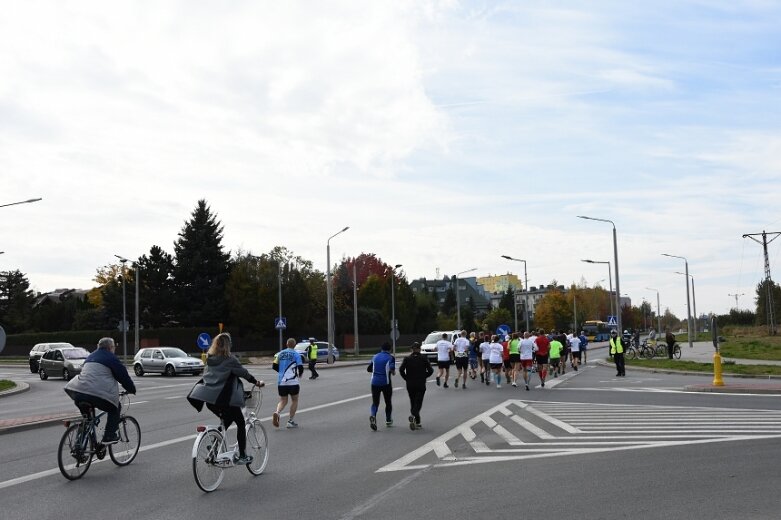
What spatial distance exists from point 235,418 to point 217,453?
60 cm

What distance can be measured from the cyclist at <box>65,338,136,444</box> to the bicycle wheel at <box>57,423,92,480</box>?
354mm

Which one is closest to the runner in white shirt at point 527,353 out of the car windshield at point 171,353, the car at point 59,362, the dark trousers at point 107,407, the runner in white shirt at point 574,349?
the runner in white shirt at point 574,349

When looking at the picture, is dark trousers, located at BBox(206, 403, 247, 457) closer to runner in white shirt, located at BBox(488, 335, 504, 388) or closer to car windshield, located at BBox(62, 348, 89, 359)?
runner in white shirt, located at BBox(488, 335, 504, 388)

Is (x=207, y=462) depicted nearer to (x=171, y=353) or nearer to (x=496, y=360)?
(x=496, y=360)

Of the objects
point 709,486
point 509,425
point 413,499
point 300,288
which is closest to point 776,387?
point 509,425

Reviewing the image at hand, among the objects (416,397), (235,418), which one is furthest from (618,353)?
(235,418)

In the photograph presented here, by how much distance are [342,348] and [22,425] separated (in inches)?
2551

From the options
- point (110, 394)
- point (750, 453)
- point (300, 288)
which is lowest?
point (750, 453)

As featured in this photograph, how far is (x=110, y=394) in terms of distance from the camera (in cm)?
1041

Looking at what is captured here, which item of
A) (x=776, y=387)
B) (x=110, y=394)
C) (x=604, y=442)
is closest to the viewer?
(x=110, y=394)

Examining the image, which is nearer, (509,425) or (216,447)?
(216,447)

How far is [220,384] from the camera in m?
9.52

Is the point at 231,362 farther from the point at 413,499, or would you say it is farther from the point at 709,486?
the point at 709,486

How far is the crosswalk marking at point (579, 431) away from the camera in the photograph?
1156 cm
